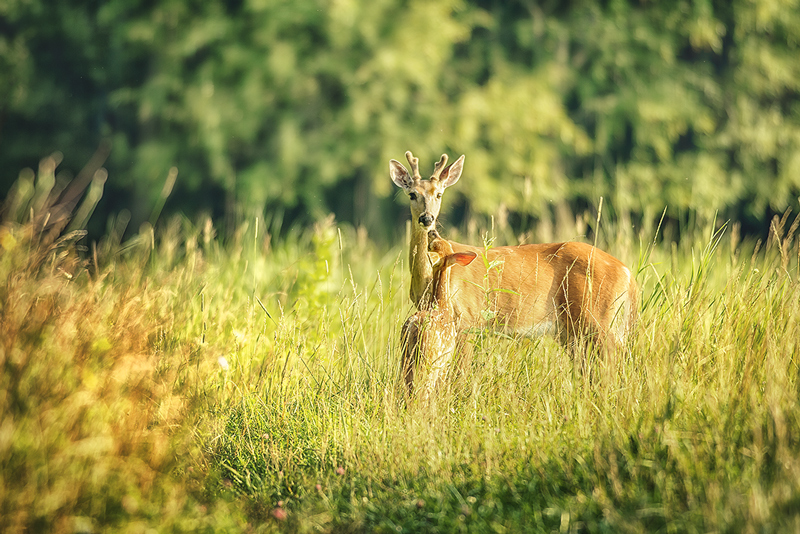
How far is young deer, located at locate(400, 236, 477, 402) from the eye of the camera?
392cm

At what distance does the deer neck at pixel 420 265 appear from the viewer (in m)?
4.02

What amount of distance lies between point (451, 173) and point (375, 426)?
164 cm

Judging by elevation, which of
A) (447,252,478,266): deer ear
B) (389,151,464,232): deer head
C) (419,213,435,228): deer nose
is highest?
(389,151,464,232): deer head

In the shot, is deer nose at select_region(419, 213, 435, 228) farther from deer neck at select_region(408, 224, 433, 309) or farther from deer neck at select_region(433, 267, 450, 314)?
deer neck at select_region(433, 267, 450, 314)

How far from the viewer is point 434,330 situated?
13.0ft

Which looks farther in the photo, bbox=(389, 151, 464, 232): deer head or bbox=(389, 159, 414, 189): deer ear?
bbox=(389, 159, 414, 189): deer ear

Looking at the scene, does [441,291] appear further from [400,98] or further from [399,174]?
[400,98]

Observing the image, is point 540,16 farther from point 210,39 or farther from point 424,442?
point 424,442

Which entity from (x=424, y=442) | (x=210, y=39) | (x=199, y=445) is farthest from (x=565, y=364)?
(x=210, y=39)

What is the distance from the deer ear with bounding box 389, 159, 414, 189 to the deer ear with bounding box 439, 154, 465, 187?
0.19 metres

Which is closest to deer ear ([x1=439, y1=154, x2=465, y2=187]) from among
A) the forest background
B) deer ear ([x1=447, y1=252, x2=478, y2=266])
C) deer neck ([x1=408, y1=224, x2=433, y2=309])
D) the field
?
deer neck ([x1=408, y1=224, x2=433, y2=309])

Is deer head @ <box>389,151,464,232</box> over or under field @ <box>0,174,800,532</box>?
over

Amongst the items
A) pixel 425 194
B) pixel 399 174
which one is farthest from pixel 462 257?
pixel 399 174

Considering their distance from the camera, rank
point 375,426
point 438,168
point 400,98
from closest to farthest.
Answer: point 375,426 < point 438,168 < point 400,98
